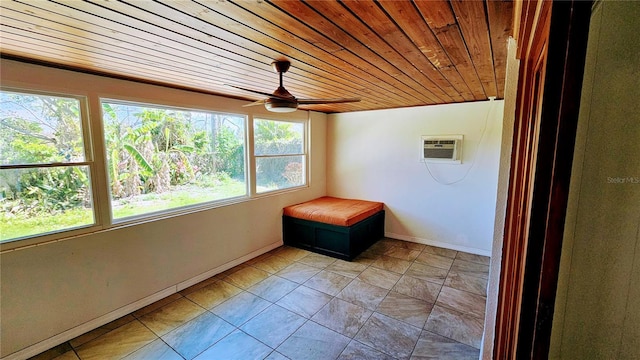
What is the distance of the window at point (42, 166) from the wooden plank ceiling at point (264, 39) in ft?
1.24

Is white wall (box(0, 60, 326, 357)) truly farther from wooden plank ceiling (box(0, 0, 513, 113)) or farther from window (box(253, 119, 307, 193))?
window (box(253, 119, 307, 193))

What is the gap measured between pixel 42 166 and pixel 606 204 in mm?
3278

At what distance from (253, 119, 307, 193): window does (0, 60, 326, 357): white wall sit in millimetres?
418

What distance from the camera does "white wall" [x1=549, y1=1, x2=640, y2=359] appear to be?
2.03ft

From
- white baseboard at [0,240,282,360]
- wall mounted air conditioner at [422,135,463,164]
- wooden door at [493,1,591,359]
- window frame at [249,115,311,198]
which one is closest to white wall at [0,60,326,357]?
white baseboard at [0,240,282,360]

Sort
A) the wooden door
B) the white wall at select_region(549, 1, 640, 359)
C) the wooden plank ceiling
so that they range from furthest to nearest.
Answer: the wooden plank ceiling
the white wall at select_region(549, 1, 640, 359)
the wooden door

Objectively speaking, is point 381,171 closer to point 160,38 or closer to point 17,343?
point 160,38

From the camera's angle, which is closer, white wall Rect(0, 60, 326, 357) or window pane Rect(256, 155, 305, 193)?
white wall Rect(0, 60, 326, 357)

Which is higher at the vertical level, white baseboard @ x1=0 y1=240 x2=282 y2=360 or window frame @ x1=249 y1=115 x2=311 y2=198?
window frame @ x1=249 y1=115 x2=311 y2=198

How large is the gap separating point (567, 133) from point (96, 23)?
76.9 inches

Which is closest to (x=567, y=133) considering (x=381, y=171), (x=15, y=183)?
(x=15, y=183)

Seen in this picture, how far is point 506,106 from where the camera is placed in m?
1.69

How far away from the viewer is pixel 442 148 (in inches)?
161

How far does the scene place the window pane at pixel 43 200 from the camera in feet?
6.70
